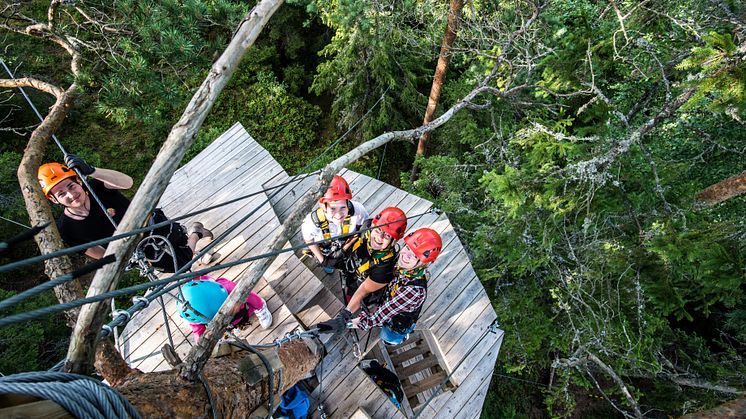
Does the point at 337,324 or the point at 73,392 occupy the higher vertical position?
the point at 73,392

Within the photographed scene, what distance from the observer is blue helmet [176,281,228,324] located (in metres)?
3.25

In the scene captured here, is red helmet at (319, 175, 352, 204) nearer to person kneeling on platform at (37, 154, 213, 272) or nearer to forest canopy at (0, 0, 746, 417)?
person kneeling on platform at (37, 154, 213, 272)

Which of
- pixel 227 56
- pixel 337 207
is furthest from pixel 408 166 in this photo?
pixel 227 56

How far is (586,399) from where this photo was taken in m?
8.43

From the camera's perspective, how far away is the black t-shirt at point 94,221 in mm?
3810

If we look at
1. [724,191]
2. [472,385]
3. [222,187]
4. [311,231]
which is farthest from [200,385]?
[724,191]

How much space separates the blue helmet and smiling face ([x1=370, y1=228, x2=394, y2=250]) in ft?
4.91

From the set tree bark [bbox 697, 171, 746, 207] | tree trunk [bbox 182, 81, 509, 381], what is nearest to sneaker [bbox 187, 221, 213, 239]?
tree trunk [bbox 182, 81, 509, 381]

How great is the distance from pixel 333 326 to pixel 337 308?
810 mm

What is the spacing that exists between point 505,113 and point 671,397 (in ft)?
18.8

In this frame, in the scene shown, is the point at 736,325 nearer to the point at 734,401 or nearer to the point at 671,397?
the point at 671,397

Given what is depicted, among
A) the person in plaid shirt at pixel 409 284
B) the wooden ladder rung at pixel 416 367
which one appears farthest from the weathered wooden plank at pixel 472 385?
the person in plaid shirt at pixel 409 284

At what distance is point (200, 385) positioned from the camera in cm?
204

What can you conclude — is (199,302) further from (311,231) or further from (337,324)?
(311,231)
